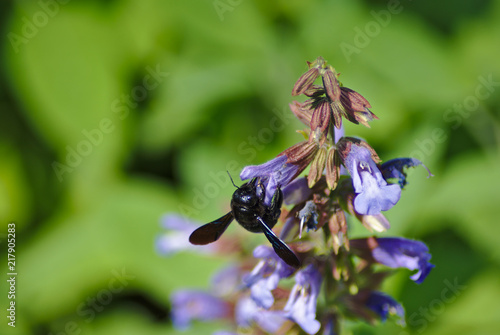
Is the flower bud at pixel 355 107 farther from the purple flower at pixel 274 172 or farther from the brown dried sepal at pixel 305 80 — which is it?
the purple flower at pixel 274 172

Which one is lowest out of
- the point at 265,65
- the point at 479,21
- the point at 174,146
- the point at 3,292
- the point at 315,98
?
the point at 3,292

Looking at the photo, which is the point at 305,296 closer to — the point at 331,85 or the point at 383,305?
the point at 383,305

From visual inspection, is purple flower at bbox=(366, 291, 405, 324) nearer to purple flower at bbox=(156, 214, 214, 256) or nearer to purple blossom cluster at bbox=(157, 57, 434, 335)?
purple blossom cluster at bbox=(157, 57, 434, 335)

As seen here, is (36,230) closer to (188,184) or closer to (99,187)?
(99,187)

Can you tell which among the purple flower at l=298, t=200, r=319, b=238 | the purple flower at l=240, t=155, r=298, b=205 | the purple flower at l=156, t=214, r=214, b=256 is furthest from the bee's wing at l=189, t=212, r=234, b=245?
the purple flower at l=156, t=214, r=214, b=256

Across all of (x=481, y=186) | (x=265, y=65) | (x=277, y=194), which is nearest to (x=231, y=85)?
(x=265, y=65)

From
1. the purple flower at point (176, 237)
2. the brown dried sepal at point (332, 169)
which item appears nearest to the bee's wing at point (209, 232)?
the brown dried sepal at point (332, 169)

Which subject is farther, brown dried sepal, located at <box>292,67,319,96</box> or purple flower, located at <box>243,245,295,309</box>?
purple flower, located at <box>243,245,295,309</box>
